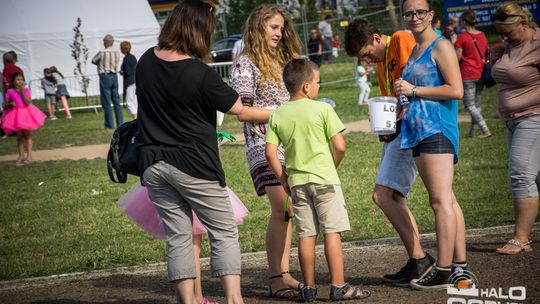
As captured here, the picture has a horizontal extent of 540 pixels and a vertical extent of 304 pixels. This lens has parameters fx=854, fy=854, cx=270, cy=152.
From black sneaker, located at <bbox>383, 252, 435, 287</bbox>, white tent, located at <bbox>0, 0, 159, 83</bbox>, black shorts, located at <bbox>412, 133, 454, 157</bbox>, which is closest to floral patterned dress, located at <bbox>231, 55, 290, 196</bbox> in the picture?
black shorts, located at <bbox>412, 133, 454, 157</bbox>

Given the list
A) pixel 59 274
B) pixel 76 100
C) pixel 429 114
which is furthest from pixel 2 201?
pixel 76 100

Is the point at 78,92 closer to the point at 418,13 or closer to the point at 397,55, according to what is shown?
the point at 397,55

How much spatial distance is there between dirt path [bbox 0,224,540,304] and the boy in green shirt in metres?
0.41

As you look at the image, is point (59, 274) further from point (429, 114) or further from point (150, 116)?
point (429, 114)

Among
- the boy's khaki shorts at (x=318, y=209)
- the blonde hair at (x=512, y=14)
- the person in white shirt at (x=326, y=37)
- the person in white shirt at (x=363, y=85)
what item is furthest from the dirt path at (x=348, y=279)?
the person in white shirt at (x=326, y=37)

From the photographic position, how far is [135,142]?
526 centimetres

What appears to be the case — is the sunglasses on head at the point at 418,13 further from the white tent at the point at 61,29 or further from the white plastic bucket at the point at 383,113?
the white tent at the point at 61,29

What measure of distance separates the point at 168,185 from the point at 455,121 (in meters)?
1.95

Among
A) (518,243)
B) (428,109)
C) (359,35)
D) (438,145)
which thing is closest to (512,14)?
(359,35)

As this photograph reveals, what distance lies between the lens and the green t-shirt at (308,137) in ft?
17.7

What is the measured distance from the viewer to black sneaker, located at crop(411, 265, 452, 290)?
18.4 ft

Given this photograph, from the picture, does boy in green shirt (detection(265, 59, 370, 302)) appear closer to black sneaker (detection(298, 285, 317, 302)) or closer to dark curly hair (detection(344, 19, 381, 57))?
black sneaker (detection(298, 285, 317, 302))

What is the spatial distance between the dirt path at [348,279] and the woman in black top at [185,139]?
2.97 ft

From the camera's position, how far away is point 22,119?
15.7 m
